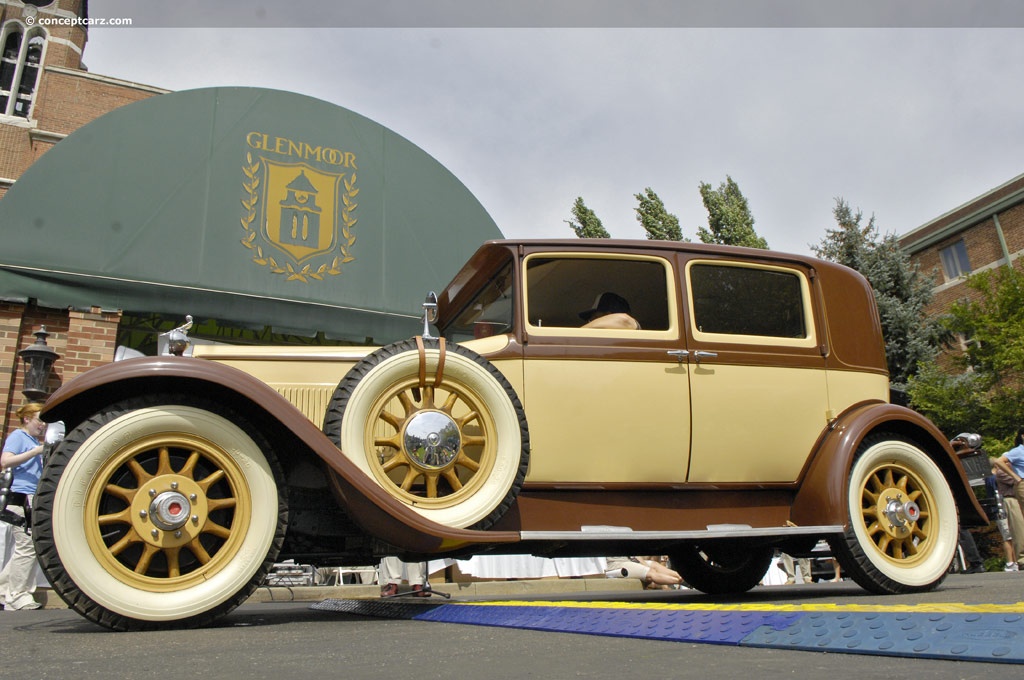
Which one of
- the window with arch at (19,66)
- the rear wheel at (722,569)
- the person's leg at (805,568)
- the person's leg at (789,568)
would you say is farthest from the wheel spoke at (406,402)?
the window with arch at (19,66)

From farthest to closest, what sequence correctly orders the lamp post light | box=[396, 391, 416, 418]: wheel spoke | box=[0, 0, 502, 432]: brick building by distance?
box=[0, 0, 502, 432]: brick building, the lamp post light, box=[396, 391, 416, 418]: wheel spoke

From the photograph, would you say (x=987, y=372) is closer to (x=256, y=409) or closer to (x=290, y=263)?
(x=290, y=263)

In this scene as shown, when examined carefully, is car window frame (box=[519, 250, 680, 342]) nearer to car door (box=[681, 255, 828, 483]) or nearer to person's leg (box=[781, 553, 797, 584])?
car door (box=[681, 255, 828, 483])

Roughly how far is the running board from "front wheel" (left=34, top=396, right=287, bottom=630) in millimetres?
1046

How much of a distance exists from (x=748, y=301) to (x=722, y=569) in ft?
5.74

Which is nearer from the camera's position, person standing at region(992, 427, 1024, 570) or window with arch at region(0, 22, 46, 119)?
person standing at region(992, 427, 1024, 570)

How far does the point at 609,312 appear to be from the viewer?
3699mm

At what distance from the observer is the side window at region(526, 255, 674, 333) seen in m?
3.52

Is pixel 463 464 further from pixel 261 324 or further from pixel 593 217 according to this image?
pixel 593 217

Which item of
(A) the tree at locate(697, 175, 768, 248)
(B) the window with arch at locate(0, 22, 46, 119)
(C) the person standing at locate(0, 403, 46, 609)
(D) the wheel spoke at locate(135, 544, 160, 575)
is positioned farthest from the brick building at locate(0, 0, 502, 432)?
(B) the window with arch at locate(0, 22, 46, 119)

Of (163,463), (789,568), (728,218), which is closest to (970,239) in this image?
(728,218)

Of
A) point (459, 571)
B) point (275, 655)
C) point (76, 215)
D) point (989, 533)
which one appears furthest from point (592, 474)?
point (989, 533)

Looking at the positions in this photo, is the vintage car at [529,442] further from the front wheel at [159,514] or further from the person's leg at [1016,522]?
the person's leg at [1016,522]

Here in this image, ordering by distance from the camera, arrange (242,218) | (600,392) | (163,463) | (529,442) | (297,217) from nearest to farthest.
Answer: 1. (163,463)
2. (529,442)
3. (600,392)
4. (242,218)
5. (297,217)
